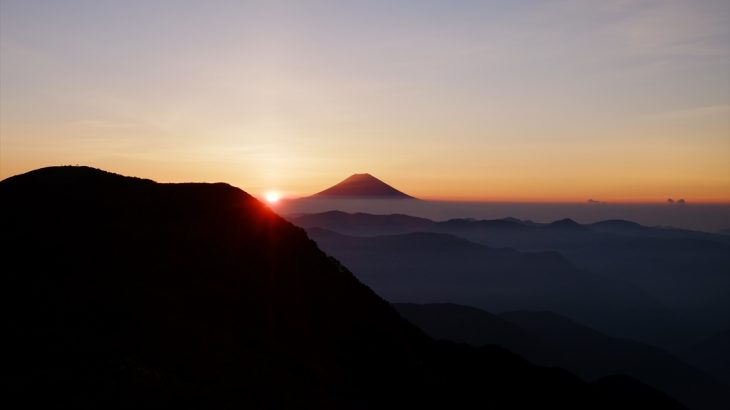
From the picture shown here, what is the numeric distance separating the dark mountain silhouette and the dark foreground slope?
387 feet

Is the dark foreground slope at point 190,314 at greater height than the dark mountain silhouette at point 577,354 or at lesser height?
greater


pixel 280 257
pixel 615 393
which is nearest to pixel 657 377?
pixel 615 393

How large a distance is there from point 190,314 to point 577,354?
180272 mm

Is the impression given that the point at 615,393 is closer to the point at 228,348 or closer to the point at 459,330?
the point at 228,348

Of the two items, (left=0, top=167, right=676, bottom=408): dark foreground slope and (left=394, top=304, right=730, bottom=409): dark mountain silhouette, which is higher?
(left=0, top=167, right=676, bottom=408): dark foreground slope

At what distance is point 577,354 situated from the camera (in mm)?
184875

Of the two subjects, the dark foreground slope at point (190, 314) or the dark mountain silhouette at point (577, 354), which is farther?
the dark mountain silhouette at point (577, 354)

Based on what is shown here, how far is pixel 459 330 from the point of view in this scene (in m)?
171

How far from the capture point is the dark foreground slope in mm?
23047

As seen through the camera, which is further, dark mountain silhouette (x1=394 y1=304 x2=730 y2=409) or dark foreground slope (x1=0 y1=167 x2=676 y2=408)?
dark mountain silhouette (x1=394 y1=304 x2=730 y2=409)

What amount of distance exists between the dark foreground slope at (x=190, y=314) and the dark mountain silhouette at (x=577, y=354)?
118 meters

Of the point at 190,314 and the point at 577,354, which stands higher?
the point at 190,314

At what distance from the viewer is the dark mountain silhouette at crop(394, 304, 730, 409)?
165500mm

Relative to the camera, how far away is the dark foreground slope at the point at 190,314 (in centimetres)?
2305
